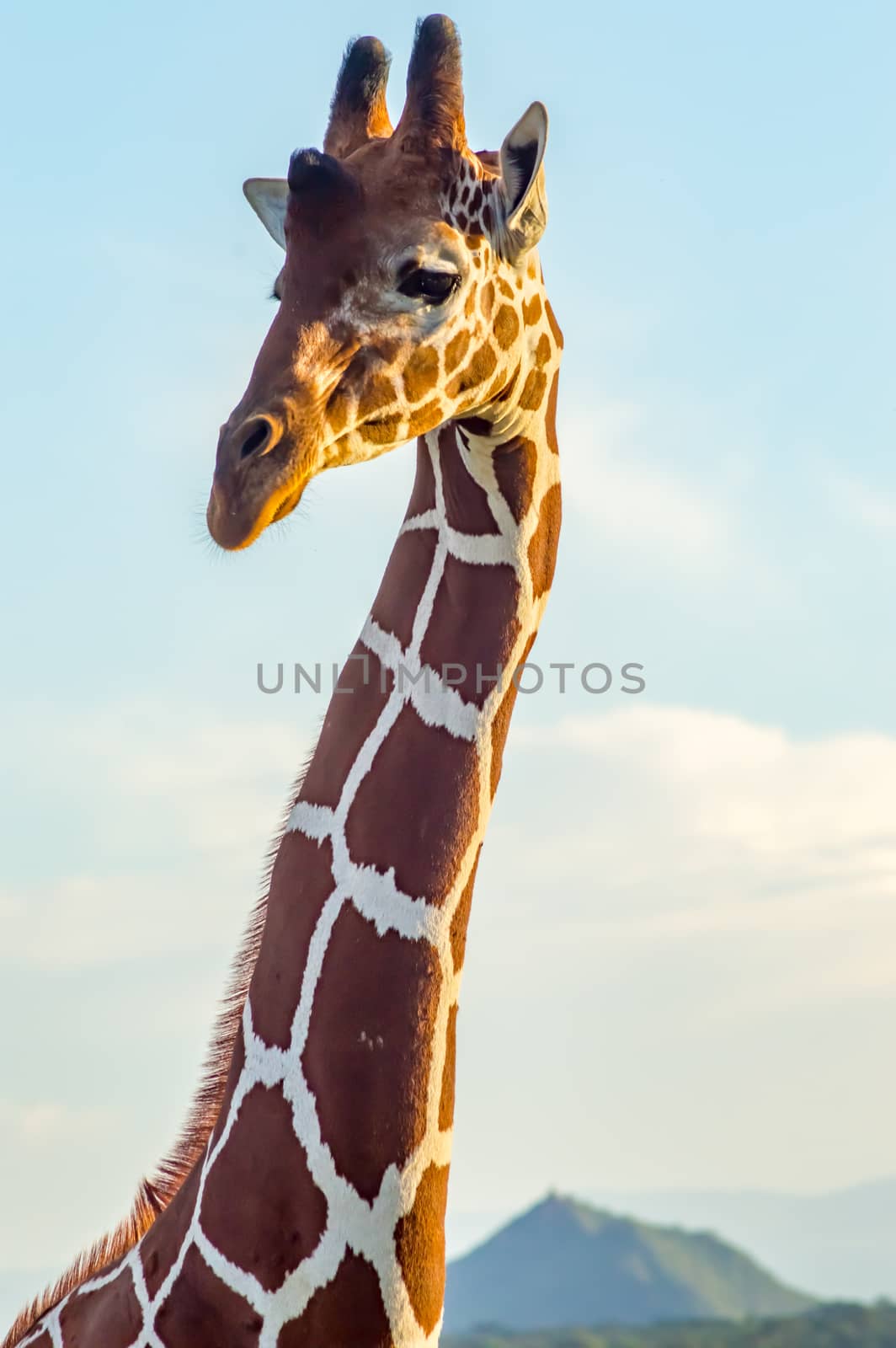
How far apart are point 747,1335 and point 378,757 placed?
2067 centimetres

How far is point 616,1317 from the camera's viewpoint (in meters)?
31.3

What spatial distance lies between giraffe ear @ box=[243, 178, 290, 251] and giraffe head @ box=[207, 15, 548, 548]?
0.52m

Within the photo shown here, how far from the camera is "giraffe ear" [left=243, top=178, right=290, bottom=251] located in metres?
5.18

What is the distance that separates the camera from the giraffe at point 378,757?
381 cm

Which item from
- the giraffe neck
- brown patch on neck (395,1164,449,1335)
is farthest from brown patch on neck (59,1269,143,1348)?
brown patch on neck (395,1164,449,1335)

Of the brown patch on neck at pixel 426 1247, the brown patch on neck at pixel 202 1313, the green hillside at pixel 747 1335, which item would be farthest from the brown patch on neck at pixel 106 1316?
the green hillside at pixel 747 1335

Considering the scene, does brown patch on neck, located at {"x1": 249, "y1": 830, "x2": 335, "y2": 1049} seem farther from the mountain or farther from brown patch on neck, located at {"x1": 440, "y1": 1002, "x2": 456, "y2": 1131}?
the mountain

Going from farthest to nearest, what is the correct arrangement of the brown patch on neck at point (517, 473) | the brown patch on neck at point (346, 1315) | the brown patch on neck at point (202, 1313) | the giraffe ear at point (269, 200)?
the giraffe ear at point (269, 200) < the brown patch on neck at point (517, 473) < the brown patch on neck at point (202, 1313) < the brown patch on neck at point (346, 1315)

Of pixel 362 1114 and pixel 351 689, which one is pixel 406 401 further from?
pixel 362 1114

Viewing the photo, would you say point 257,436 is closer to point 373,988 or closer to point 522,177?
point 522,177

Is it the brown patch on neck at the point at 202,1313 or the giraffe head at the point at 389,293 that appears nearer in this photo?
the giraffe head at the point at 389,293

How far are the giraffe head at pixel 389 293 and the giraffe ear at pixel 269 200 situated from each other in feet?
1.71

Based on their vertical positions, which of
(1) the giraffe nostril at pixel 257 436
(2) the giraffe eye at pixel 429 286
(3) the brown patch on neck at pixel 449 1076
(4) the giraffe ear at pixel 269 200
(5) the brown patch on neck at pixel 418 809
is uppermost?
(4) the giraffe ear at pixel 269 200

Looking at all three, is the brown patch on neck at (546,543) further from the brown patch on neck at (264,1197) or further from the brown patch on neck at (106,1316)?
the brown patch on neck at (106,1316)
